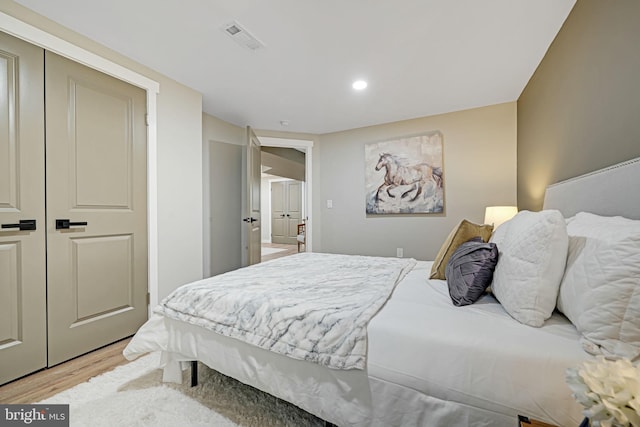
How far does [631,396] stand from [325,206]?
153 inches

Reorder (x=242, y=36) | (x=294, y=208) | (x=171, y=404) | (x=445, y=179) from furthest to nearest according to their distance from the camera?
(x=294, y=208) < (x=445, y=179) < (x=242, y=36) < (x=171, y=404)

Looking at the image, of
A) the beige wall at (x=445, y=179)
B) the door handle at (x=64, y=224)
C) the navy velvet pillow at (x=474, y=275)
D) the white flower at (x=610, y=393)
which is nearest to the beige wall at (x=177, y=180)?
the door handle at (x=64, y=224)

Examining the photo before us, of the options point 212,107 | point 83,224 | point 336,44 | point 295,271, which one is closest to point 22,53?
point 83,224

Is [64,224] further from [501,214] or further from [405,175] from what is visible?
[501,214]

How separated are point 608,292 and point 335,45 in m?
2.13

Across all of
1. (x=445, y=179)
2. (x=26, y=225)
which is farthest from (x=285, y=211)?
(x=26, y=225)

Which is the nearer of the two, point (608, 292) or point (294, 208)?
point (608, 292)

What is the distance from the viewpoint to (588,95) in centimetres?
152

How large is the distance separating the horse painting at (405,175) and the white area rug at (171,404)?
2.97 m

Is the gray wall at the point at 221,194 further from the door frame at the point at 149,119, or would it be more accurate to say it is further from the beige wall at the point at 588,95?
the beige wall at the point at 588,95

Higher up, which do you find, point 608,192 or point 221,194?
point 221,194

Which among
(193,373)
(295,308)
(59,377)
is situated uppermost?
(295,308)

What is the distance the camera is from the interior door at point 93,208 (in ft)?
5.87

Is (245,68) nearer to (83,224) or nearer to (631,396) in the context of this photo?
(83,224)
